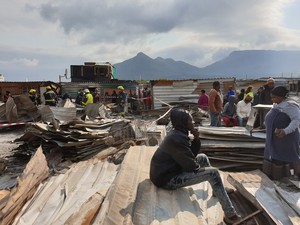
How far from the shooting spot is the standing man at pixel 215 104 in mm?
8703

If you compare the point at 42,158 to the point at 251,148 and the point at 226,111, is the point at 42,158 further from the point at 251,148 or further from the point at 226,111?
the point at 226,111

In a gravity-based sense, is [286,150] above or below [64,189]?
above

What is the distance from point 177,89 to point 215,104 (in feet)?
33.3

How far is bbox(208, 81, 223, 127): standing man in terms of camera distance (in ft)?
28.6

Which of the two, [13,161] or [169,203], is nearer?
[169,203]

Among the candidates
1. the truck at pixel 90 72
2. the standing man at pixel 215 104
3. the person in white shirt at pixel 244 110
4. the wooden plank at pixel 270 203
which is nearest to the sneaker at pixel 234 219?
the wooden plank at pixel 270 203

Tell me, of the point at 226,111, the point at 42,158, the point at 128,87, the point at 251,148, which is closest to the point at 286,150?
the point at 251,148

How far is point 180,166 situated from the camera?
370cm

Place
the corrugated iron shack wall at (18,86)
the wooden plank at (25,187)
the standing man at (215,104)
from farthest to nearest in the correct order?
1. the corrugated iron shack wall at (18,86)
2. the standing man at (215,104)
3. the wooden plank at (25,187)

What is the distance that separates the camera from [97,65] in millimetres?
28312

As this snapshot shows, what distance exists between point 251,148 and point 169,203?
3.55 metres

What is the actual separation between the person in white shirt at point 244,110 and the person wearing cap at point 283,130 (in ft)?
13.7

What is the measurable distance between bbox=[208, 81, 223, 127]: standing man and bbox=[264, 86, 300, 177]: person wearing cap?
3.84m

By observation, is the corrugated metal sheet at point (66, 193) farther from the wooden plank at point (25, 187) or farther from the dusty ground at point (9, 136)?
the dusty ground at point (9, 136)
